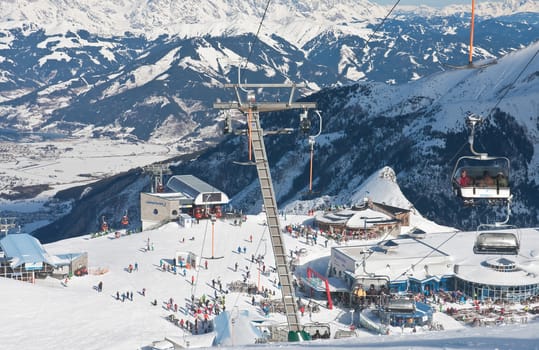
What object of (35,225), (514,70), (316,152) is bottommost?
(35,225)

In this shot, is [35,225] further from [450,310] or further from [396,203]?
[450,310]

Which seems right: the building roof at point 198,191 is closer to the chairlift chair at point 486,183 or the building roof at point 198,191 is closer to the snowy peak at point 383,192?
the snowy peak at point 383,192

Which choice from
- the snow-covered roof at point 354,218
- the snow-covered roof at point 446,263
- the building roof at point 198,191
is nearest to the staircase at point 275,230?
the snow-covered roof at point 446,263

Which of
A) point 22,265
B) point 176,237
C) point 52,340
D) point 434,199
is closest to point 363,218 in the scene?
point 176,237

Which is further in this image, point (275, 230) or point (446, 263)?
point (446, 263)

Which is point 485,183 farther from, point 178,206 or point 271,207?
point 178,206

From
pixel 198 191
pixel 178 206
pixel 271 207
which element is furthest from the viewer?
pixel 198 191

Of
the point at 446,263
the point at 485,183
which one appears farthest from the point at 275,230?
the point at 446,263

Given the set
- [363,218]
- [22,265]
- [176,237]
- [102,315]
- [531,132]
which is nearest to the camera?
[102,315]
